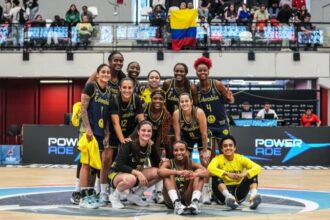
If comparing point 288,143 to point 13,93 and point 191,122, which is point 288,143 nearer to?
point 191,122

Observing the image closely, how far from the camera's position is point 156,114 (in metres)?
9.83

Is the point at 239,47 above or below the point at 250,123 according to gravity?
above

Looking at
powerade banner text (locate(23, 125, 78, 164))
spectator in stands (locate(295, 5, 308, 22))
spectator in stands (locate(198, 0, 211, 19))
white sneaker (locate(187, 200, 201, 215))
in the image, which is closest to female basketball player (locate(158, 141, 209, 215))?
white sneaker (locate(187, 200, 201, 215))

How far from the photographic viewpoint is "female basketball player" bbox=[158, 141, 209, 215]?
29.1 feet

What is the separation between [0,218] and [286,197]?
464 centimetres

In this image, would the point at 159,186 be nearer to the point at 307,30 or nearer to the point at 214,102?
the point at 214,102

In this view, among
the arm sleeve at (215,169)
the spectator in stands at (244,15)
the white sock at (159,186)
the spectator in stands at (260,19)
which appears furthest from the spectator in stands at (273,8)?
the arm sleeve at (215,169)

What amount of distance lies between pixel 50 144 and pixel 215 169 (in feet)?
32.3

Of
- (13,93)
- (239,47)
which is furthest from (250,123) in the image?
(13,93)

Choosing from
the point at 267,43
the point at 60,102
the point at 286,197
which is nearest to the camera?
the point at 286,197

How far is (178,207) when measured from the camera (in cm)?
855

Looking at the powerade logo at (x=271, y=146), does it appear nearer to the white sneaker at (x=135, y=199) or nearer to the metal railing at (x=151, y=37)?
the metal railing at (x=151, y=37)

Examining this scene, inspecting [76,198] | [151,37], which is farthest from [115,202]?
[151,37]

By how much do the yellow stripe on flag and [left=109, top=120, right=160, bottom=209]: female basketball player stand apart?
12995mm
